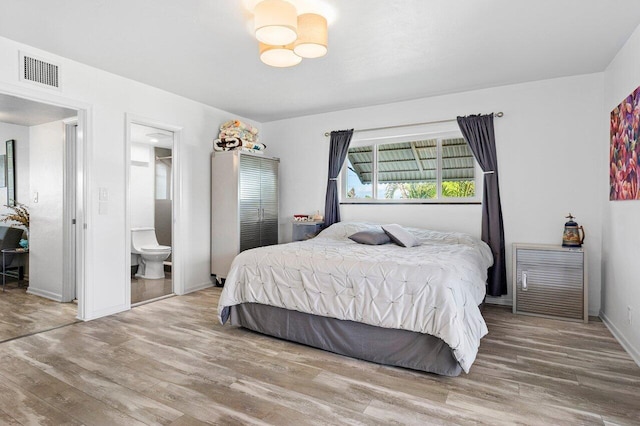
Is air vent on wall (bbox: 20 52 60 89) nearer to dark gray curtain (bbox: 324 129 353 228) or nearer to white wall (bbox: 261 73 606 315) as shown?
dark gray curtain (bbox: 324 129 353 228)

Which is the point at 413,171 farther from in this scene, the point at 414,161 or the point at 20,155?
the point at 20,155

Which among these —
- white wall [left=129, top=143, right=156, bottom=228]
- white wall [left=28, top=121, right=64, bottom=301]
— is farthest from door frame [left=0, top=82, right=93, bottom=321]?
white wall [left=129, top=143, right=156, bottom=228]

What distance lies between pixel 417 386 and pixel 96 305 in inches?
122

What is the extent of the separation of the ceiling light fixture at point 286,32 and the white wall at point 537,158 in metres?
2.31

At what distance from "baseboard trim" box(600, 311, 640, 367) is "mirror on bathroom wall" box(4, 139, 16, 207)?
7.08 meters

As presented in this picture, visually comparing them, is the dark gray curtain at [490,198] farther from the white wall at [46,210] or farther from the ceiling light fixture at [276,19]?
the white wall at [46,210]

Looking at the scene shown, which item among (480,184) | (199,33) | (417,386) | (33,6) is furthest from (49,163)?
(480,184)

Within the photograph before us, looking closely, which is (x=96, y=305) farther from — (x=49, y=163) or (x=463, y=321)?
(x=463, y=321)

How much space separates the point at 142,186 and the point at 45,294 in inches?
90.6

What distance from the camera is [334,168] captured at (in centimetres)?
496

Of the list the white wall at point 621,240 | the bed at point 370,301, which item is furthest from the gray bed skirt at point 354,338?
the white wall at point 621,240

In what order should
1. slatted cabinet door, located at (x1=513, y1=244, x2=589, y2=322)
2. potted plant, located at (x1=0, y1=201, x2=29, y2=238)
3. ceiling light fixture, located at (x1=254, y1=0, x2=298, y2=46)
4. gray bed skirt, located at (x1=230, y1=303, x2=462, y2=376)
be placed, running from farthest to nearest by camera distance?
1. potted plant, located at (x1=0, y1=201, x2=29, y2=238)
2. slatted cabinet door, located at (x1=513, y1=244, x2=589, y2=322)
3. gray bed skirt, located at (x1=230, y1=303, x2=462, y2=376)
4. ceiling light fixture, located at (x1=254, y1=0, x2=298, y2=46)

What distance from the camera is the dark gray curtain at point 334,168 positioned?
4918mm

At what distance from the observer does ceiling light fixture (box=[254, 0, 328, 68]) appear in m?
2.20
